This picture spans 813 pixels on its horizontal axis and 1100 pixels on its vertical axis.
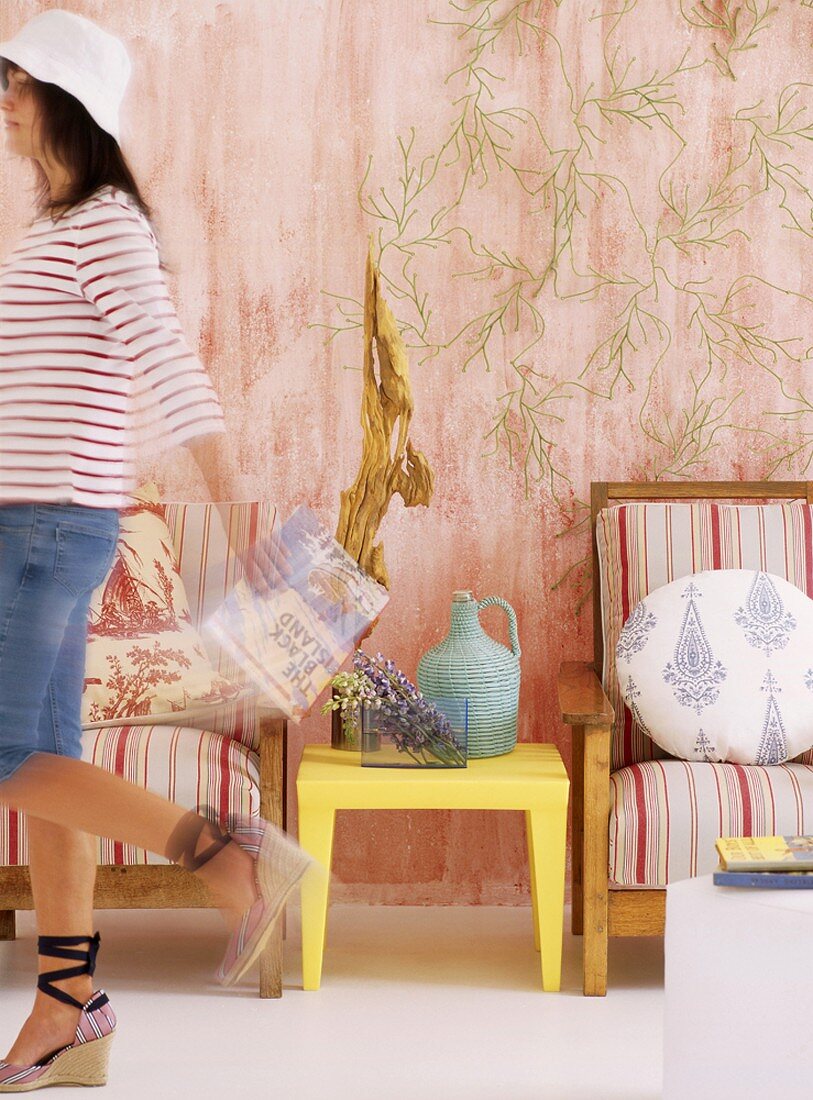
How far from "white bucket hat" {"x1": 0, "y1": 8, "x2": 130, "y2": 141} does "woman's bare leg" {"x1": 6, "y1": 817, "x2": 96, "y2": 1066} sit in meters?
1.00

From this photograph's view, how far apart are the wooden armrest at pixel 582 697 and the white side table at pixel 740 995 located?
0.69m

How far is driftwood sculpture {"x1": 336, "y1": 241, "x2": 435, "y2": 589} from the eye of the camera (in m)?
2.73

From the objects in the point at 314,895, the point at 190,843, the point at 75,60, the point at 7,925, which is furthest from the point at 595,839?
the point at 75,60

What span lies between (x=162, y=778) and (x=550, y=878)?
75cm

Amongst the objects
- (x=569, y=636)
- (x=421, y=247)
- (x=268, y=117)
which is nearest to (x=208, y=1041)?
(x=569, y=636)

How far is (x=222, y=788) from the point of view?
2326 millimetres

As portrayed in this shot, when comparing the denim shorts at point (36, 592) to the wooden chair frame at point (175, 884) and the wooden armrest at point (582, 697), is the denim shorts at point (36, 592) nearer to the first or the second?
the wooden chair frame at point (175, 884)

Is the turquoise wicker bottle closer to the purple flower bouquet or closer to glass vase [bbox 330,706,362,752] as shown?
the purple flower bouquet

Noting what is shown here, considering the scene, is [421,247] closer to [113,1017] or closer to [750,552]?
[750,552]

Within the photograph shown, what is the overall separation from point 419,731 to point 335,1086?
733 millimetres

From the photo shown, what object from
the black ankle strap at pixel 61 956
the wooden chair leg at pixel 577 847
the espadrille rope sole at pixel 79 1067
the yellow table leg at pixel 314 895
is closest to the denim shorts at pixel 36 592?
the black ankle strap at pixel 61 956

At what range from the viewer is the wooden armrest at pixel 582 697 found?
2344 mm

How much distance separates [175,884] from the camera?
2.37m

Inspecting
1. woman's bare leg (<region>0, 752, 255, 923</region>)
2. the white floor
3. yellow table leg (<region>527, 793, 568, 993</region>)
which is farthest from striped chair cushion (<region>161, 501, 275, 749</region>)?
woman's bare leg (<region>0, 752, 255, 923</region>)
